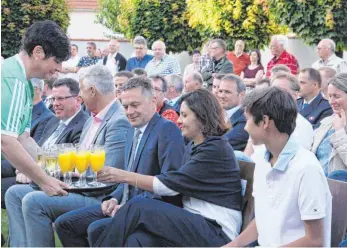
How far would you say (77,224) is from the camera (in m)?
5.30

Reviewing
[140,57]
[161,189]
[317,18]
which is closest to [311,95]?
[161,189]

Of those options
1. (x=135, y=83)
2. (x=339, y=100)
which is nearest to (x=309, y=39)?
(x=339, y=100)

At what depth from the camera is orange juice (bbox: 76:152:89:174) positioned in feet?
16.4

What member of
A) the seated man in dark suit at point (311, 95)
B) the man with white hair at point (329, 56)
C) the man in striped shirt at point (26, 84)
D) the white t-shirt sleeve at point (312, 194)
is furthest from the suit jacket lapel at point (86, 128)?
the man with white hair at point (329, 56)

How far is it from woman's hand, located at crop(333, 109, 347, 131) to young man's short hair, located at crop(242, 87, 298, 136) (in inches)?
93.9

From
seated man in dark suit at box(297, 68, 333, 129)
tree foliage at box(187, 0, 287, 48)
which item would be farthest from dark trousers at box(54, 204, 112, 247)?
tree foliage at box(187, 0, 287, 48)

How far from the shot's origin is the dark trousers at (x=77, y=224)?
530 centimetres

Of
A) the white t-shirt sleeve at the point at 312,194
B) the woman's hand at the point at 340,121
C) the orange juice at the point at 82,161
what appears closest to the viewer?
the white t-shirt sleeve at the point at 312,194

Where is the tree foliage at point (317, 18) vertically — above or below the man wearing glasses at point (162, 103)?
above

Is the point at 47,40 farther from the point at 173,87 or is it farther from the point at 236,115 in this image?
the point at 173,87

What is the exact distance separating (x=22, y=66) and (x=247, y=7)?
1280 centimetres

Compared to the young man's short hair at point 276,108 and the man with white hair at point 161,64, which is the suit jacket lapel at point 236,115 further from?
the man with white hair at point 161,64

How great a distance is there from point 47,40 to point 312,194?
6.86 ft

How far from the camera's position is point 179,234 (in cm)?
442
